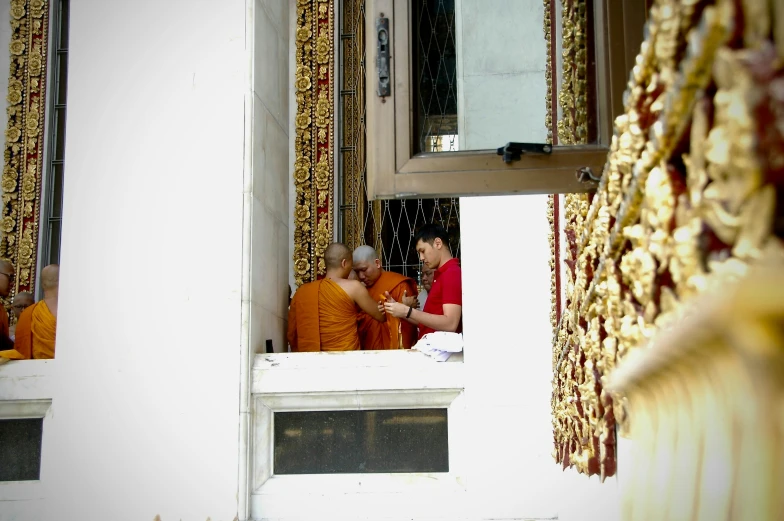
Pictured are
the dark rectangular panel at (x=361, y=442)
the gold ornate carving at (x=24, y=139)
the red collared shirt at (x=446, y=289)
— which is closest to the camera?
the dark rectangular panel at (x=361, y=442)

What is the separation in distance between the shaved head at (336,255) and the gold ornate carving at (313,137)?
504 mm

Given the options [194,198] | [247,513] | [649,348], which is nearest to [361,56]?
[194,198]

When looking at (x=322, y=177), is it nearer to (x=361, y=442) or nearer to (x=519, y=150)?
(x=361, y=442)

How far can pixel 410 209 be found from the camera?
6.46 m

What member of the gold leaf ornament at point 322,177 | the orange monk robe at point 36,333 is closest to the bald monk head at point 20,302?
the orange monk robe at point 36,333

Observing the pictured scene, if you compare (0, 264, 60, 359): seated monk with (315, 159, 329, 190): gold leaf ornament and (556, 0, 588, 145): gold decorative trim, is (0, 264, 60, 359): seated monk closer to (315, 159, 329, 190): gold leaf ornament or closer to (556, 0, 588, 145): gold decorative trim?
(315, 159, 329, 190): gold leaf ornament

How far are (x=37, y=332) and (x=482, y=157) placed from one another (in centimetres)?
417

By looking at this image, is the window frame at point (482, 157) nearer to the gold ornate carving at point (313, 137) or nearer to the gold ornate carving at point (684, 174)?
the gold ornate carving at point (684, 174)

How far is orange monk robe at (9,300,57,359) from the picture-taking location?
5414mm

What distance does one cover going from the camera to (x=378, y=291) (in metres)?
5.71

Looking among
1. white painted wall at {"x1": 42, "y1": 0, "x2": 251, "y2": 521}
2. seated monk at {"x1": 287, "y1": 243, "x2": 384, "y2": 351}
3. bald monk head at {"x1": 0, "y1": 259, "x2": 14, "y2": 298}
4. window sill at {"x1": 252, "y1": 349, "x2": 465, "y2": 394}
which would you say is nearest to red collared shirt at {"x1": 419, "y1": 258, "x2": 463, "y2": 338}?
A: window sill at {"x1": 252, "y1": 349, "x2": 465, "y2": 394}

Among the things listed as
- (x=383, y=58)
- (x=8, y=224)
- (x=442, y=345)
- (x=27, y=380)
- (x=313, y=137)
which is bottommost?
(x=27, y=380)

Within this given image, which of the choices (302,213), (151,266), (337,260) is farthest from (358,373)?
(302,213)

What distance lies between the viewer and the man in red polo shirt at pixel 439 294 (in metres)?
5.01
